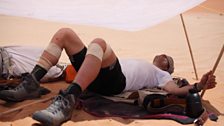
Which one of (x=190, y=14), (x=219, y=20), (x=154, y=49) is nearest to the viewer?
(x=154, y=49)

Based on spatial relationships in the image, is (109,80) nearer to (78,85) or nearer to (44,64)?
(78,85)

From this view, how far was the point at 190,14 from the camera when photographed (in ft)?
22.0

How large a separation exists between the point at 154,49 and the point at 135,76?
1.93 metres

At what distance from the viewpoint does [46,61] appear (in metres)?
2.23

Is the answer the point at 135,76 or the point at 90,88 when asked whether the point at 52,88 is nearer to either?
the point at 90,88

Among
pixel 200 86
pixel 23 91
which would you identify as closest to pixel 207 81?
pixel 200 86

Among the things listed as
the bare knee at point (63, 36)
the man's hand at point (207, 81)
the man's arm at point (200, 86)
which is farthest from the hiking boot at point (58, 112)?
the man's hand at point (207, 81)

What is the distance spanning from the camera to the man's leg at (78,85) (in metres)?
1.88

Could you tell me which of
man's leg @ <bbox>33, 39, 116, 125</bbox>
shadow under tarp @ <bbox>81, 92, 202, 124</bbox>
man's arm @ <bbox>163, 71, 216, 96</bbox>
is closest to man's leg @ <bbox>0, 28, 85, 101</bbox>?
man's leg @ <bbox>33, 39, 116, 125</bbox>

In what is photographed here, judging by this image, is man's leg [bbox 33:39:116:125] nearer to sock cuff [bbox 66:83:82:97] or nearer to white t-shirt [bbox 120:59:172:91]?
sock cuff [bbox 66:83:82:97]

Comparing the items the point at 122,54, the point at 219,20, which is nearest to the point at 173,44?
the point at 122,54

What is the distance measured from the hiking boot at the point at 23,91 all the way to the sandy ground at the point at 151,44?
5 cm

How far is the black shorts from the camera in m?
2.25

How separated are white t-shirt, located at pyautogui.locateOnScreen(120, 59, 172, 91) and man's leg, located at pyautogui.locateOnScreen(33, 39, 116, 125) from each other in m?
0.22
